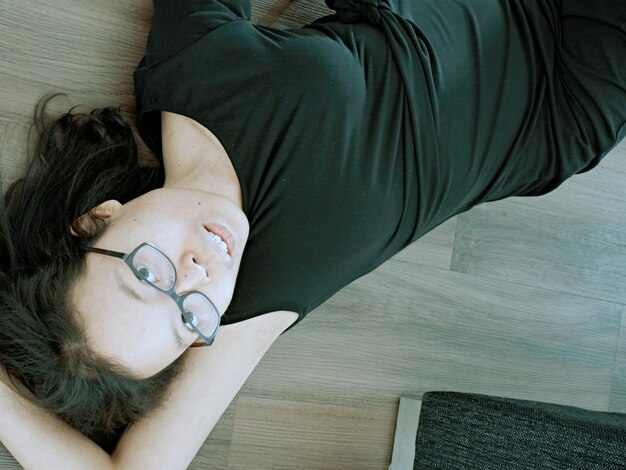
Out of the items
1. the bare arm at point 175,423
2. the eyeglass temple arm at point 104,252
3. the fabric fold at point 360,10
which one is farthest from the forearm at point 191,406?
the fabric fold at point 360,10

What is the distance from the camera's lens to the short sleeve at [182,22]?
41.4 inches

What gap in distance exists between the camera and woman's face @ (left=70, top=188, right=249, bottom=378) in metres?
0.95

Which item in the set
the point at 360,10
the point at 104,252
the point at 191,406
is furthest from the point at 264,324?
the point at 360,10

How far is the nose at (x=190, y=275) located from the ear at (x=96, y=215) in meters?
0.15

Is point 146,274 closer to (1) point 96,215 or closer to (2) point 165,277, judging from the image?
(2) point 165,277

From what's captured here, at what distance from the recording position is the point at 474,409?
4.38ft

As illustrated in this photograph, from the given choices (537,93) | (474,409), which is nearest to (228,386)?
(474,409)

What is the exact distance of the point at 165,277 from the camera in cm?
96

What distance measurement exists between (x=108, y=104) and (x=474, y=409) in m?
0.92

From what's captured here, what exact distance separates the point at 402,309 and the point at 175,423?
596 mm

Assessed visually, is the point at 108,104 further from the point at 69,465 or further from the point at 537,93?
the point at 537,93

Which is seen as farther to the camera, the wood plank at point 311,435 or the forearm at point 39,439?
the wood plank at point 311,435

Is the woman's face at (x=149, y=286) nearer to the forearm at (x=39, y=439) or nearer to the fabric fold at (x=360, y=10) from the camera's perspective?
the forearm at (x=39, y=439)

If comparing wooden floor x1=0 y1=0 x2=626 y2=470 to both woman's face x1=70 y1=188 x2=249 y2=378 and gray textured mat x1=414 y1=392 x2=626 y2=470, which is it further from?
woman's face x1=70 y1=188 x2=249 y2=378
